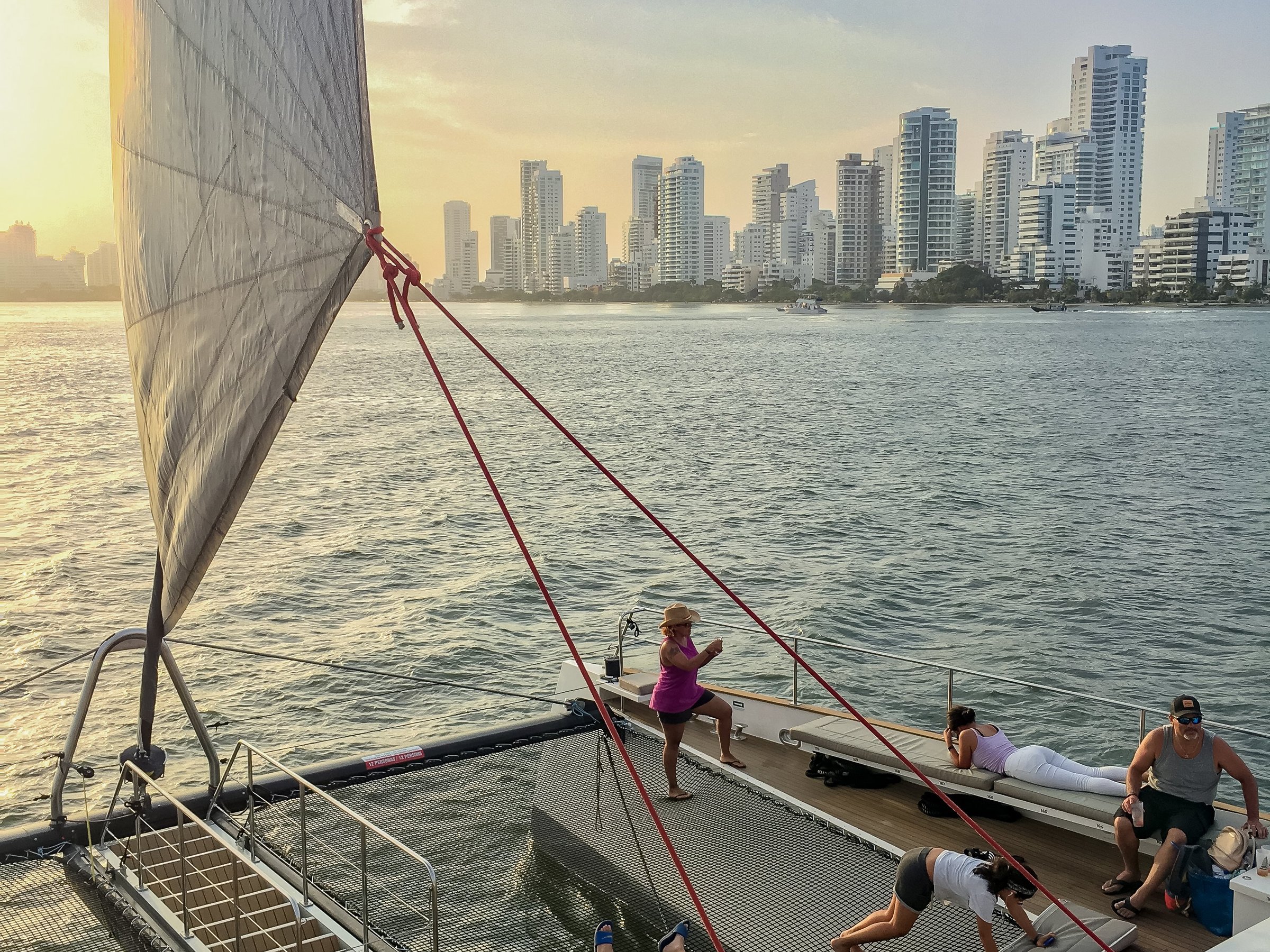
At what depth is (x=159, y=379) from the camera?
22.1 feet

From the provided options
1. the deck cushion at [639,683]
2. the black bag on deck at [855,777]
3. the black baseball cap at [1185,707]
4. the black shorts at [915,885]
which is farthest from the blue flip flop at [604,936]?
the deck cushion at [639,683]

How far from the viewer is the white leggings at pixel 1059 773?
8297mm

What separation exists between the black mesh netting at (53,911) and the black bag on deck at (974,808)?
17.9 ft

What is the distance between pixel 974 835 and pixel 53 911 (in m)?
6.25

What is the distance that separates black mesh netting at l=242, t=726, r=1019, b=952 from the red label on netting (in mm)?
123

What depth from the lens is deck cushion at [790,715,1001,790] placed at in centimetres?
869

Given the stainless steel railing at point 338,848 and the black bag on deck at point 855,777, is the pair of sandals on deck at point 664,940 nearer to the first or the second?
the stainless steel railing at point 338,848

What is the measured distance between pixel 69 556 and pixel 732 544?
16074 millimetres

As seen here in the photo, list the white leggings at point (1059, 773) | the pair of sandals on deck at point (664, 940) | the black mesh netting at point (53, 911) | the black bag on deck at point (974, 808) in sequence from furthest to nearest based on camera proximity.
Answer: the black bag on deck at point (974, 808) < the white leggings at point (1059, 773) < the black mesh netting at point (53, 911) < the pair of sandals on deck at point (664, 940)

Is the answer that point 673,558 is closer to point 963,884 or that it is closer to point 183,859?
point 183,859

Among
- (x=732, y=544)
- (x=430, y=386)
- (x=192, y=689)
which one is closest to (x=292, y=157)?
(x=192, y=689)

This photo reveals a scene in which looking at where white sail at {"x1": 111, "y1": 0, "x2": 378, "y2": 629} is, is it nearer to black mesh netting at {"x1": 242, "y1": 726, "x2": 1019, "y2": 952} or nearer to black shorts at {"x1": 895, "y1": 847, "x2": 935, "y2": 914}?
black mesh netting at {"x1": 242, "y1": 726, "x2": 1019, "y2": 952}

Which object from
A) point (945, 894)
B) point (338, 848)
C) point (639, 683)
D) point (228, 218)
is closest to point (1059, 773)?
point (945, 894)

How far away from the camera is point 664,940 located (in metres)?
6.64
